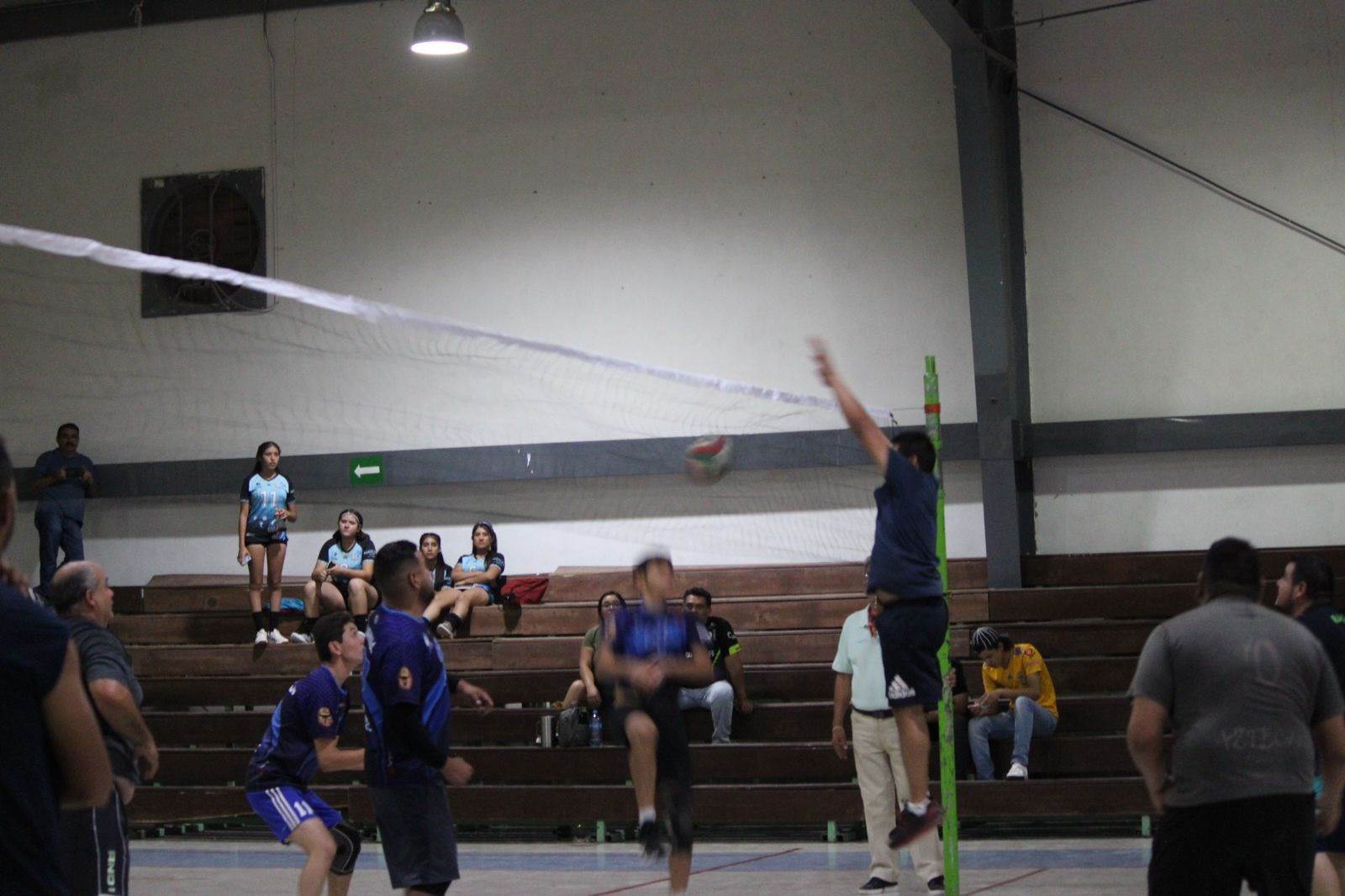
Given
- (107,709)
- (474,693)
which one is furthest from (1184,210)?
(107,709)

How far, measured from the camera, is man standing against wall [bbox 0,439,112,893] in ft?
8.73

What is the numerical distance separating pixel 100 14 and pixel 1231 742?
15.9 m

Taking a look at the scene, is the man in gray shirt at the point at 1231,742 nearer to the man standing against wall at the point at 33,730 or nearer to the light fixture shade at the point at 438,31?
the man standing against wall at the point at 33,730

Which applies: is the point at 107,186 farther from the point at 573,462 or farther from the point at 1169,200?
the point at 1169,200

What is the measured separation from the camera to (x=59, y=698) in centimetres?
272

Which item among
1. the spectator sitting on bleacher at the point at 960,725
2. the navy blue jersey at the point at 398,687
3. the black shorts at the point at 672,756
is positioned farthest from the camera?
the spectator sitting on bleacher at the point at 960,725

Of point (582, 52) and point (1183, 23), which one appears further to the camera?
point (582, 52)

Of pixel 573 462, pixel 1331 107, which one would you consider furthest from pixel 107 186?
pixel 1331 107

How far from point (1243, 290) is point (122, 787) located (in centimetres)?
1142

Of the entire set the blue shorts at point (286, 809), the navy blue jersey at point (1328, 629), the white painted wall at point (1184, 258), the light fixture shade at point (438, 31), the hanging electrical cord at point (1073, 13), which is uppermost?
the hanging electrical cord at point (1073, 13)

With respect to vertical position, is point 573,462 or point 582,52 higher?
point 582,52

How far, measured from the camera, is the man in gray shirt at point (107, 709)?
511 centimetres

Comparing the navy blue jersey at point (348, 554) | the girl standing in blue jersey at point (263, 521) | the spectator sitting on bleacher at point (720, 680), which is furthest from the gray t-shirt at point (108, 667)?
the girl standing in blue jersey at point (263, 521)

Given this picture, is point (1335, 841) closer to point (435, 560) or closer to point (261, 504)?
point (435, 560)
